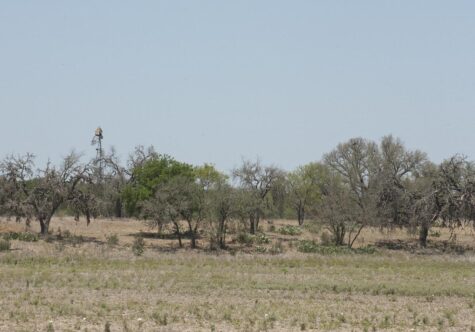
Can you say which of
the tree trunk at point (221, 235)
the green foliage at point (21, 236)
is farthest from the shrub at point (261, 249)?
the green foliage at point (21, 236)

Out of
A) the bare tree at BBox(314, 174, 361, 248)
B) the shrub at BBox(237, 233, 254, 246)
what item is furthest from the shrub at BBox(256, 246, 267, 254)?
the bare tree at BBox(314, 174, 361, 248)

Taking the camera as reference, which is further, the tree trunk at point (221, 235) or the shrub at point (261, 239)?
the shrub at point (261, 239)

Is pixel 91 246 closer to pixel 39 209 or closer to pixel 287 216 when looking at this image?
pixel 39 209

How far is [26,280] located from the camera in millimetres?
25891

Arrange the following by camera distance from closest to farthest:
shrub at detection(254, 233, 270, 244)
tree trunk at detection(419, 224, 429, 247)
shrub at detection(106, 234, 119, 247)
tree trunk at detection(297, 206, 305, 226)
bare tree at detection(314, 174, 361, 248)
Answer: shrub at detection(106, 234, 119, 247) → bare tree at detection(314, 174, 361, 248) → shrub at detection(254, 233, 270, 244) → tree trunk at detection(419, 224, 429, 247) → tree trunk at detection(297, 206, 305, 226)

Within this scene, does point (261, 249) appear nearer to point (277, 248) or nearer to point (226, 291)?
point (277, 248)

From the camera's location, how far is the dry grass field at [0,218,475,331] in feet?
58.1

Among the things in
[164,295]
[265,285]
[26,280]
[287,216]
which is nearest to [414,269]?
[265,285]

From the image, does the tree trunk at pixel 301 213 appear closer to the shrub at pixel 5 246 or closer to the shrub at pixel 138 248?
the shrub at pixel 138 248

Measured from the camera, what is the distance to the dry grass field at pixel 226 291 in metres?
17.7

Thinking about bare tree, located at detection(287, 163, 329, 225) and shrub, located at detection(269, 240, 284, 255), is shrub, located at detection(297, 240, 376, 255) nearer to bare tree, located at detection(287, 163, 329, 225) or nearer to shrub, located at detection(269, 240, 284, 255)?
shrub, located at detection(269, 240, 284, 255)

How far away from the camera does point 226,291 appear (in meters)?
24.2

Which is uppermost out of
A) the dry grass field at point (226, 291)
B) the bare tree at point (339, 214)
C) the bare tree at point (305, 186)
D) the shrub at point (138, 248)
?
the bare tree at point (305, 186)

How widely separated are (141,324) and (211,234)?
31222mm
